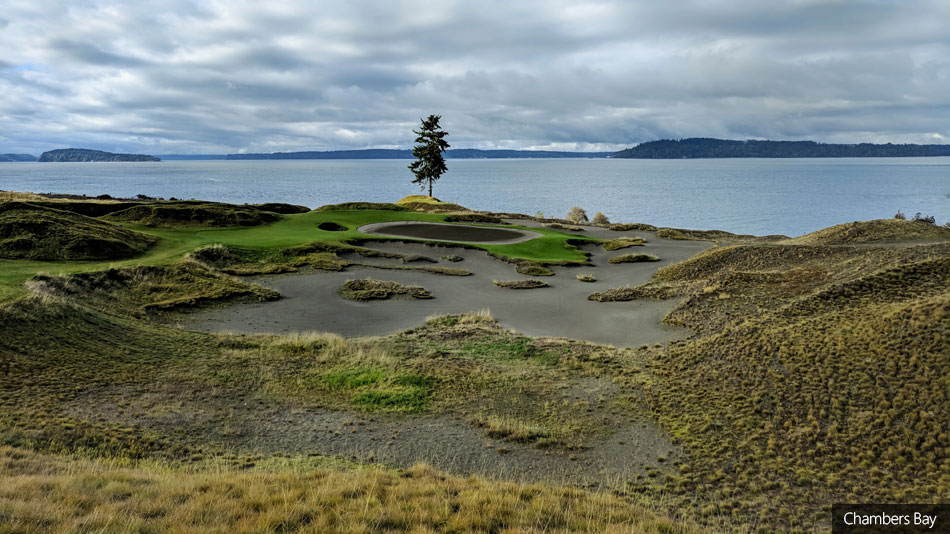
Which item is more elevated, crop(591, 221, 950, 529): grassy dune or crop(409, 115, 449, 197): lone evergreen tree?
crop(409, 115, 449, 197): lone evergreen tree

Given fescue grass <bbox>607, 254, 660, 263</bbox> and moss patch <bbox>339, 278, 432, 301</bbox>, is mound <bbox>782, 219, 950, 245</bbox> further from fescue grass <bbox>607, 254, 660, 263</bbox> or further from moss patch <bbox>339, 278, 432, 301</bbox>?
moss patch <bbox>339, 278, 432, 301</bbox>

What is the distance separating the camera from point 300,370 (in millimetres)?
17938

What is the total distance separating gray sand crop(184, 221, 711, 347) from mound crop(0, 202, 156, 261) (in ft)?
31.1

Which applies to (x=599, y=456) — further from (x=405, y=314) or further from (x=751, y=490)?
(x=405, y=314)

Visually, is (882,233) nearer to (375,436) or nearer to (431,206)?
(375,436)

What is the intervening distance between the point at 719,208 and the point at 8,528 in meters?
120

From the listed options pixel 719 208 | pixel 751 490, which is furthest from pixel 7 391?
pixel 719 208

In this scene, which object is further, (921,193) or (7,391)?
(921,193)

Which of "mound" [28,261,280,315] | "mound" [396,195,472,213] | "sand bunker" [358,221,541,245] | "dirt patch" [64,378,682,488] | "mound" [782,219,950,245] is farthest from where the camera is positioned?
"mound" [396,195,472,213]

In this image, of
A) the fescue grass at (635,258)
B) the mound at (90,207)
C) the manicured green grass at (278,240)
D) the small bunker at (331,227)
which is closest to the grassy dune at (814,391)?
the fescue grass at (635,258)

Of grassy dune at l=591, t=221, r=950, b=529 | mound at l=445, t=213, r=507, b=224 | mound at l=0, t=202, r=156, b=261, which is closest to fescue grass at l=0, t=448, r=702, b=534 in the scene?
grassy dune at l=591, t=221, r=950, b=529

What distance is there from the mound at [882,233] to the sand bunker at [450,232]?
22.5 meters

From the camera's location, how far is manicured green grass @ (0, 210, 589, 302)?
27797 mm

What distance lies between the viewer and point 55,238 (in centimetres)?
3070
